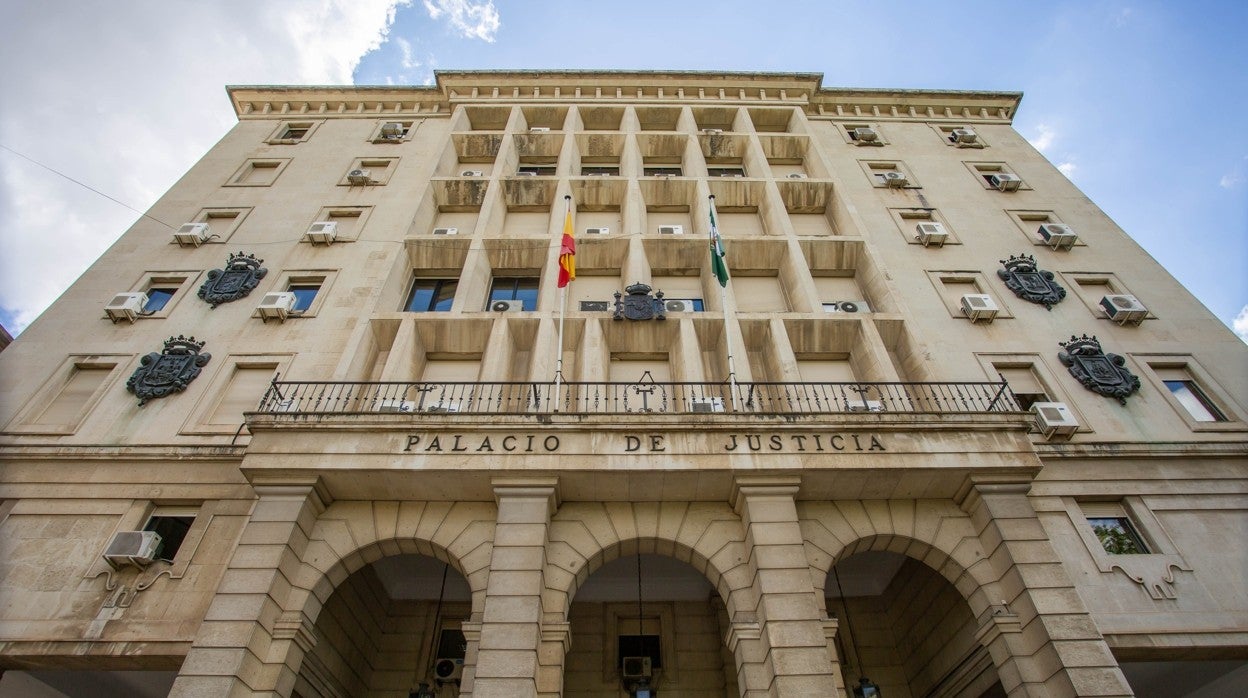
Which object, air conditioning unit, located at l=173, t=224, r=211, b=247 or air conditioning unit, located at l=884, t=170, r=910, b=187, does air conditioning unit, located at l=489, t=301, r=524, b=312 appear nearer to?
air conditioning unit, located at l=173, t=224, r=211, b=247

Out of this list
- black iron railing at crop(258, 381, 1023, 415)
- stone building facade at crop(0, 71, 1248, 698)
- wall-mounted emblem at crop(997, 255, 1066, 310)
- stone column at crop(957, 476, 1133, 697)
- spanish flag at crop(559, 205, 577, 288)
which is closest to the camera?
stone column at crop(957, 476, 1133, 697)

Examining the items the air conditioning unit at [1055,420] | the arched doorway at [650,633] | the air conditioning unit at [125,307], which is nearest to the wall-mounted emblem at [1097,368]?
the air conditioning unit at [1055,420]

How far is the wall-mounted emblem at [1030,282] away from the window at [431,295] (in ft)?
54.3

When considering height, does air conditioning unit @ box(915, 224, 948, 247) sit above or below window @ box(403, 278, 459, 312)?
above

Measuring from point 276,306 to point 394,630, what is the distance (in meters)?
9.09

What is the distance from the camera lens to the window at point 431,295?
19422mm

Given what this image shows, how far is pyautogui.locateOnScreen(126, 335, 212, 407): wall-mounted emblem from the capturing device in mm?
15781

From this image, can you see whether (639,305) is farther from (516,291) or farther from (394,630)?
(394,630)

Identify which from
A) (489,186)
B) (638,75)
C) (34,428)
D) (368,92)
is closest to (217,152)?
(368,92)

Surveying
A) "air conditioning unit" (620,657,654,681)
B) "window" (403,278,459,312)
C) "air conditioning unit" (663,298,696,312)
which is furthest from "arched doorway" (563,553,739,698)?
"window" (403,278,459,312)

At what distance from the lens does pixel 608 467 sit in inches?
494

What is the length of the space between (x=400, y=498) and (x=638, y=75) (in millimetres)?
20779

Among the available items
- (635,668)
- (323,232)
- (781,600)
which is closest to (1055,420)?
(781,600)

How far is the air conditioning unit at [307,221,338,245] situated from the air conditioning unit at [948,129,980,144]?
23580 mm
